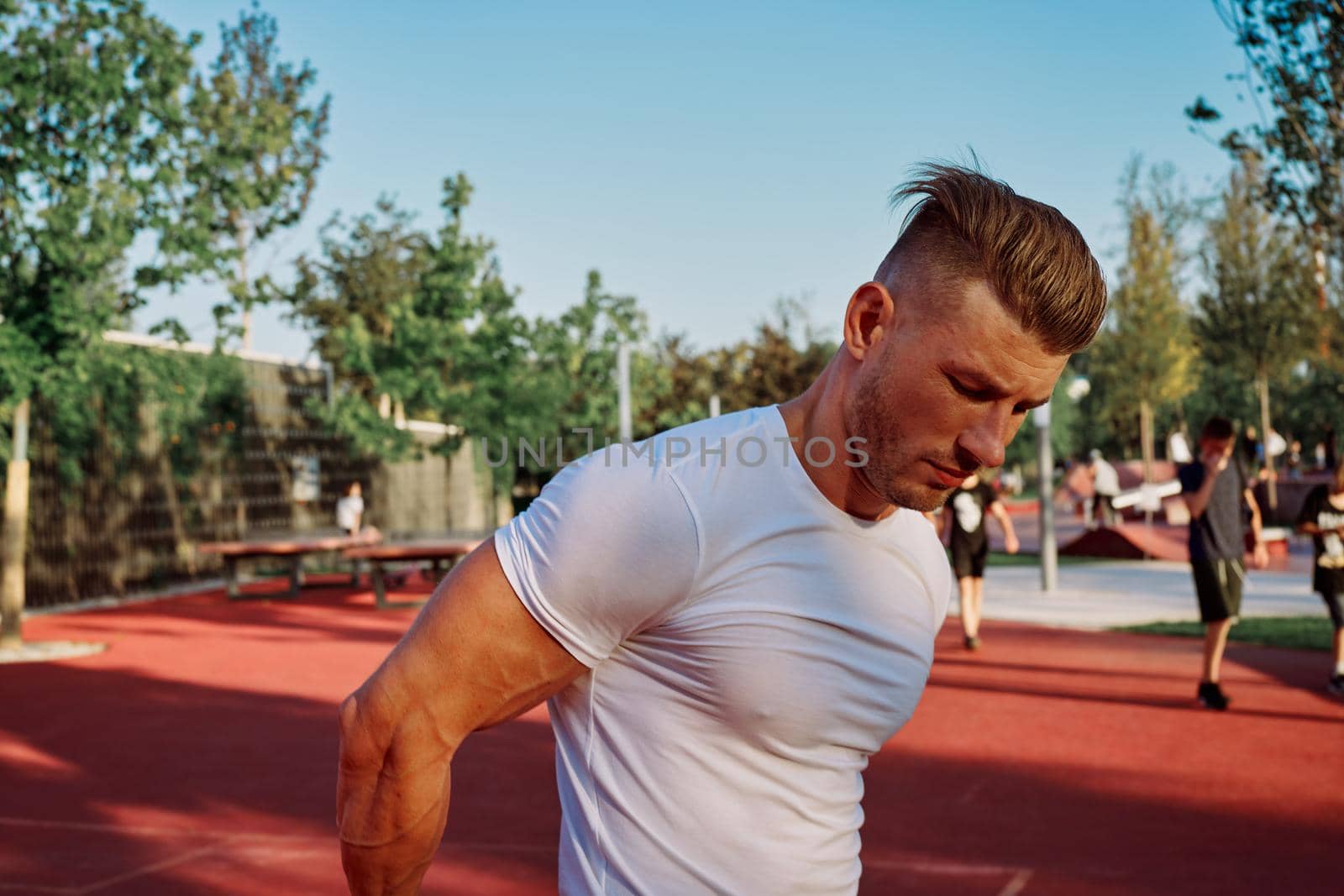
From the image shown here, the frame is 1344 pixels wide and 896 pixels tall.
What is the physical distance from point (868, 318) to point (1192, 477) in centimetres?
788

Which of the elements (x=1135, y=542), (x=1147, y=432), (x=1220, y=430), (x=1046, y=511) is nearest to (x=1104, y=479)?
(x=1147, y=432)

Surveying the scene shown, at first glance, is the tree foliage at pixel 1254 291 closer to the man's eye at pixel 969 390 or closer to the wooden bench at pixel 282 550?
the wooden bench at pixel 282 550

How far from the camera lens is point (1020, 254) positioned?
4.43 feet

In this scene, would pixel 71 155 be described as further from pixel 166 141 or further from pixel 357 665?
pixel 357 665

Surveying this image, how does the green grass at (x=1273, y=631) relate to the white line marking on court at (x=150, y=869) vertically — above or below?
above

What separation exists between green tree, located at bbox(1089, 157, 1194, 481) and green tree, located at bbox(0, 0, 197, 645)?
21.8m

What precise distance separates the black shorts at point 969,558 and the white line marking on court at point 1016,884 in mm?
5524

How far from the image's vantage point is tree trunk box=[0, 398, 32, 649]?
12625 millimetres

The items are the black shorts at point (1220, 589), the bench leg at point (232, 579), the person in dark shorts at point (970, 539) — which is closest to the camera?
the black shorts at point (1220, 589)

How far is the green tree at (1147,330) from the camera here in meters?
28.2

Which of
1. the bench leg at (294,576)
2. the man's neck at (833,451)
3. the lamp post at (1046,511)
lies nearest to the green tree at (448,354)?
the bench leg at (294,576)

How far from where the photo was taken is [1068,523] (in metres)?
30.7

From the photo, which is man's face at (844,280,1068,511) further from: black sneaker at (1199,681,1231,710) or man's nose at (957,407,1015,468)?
black sneaker at (1199,681,1231,710)

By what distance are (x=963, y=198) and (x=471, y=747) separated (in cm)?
705
